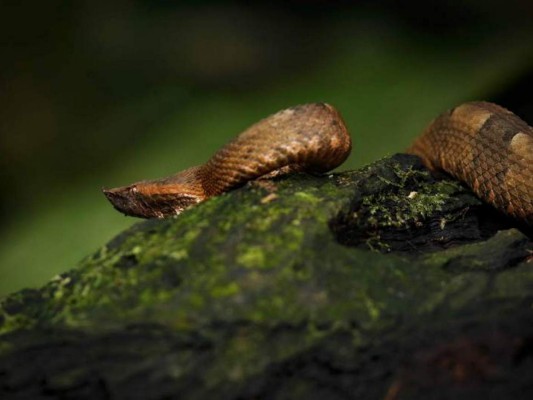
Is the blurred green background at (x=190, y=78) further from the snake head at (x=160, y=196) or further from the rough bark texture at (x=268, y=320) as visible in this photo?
the rough bark texture at (x=268, y=320)

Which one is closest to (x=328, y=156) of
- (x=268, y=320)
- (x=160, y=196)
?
(x=160, y=196)

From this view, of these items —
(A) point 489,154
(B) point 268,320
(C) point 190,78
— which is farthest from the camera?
(C) point 190,78

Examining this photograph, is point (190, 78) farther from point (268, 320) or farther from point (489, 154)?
point (268, 320)

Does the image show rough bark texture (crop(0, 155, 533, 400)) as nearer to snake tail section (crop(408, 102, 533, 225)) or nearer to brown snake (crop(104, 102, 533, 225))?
brown snake (crop(104, 102, 533, 225))

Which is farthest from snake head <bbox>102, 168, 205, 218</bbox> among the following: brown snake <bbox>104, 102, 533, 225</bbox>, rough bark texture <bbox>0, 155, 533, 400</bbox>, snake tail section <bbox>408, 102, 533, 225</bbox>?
snake tail section <bbox>408, 102, 533, 225</bbox>

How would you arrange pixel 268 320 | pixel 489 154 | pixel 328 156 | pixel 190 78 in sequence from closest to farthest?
1. pixel 268 320
2. pixel 328 156
3. pixel 489 154
4. pixel 190 78

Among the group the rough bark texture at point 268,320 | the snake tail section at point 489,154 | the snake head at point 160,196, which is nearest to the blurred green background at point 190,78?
the snake tail section at point 489,154

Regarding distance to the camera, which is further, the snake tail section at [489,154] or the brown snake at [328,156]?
the snake tail section at [489,154]
